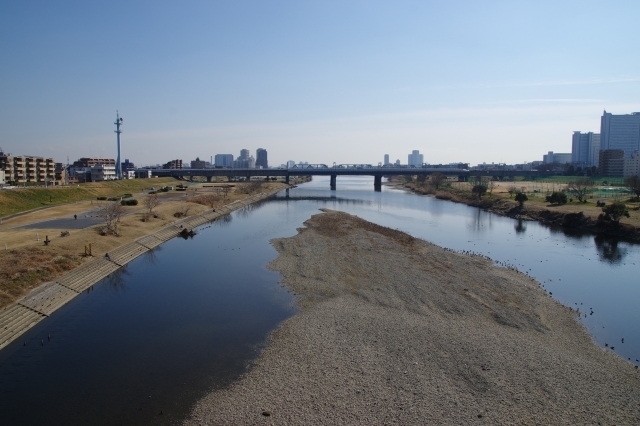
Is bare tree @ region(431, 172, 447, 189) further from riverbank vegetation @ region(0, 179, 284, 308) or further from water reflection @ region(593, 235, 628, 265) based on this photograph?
riverbank vegetation @ region(0, 179, 284, 308)

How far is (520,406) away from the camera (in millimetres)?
8867

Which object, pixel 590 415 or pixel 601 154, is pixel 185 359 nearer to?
pixel 590 415

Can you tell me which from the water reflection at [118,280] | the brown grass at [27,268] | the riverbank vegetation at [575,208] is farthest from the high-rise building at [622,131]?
the brown grass at [27,268]

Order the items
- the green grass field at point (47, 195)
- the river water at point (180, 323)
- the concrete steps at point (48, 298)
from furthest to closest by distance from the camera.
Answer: the green grass field at point (47, 195), the concrete steps at point (48, 298), the river water at point (180, 323)

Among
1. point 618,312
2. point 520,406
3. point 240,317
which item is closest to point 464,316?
point 520,406

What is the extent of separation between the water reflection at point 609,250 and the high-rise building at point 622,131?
5486 inches

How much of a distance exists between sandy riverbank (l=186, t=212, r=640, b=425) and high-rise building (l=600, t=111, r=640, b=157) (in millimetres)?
157201

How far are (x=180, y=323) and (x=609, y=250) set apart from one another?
25.9m

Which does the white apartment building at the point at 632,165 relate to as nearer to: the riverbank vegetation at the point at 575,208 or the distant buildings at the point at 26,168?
the riverbank vegetation at the point at 575,208

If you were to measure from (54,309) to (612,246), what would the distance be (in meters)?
31.4

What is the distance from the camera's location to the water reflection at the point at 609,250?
23922 millimetres

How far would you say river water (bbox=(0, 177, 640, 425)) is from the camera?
9.67m

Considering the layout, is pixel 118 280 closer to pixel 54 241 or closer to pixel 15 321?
pixel 54 241

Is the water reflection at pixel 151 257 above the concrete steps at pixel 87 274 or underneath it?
underneath
